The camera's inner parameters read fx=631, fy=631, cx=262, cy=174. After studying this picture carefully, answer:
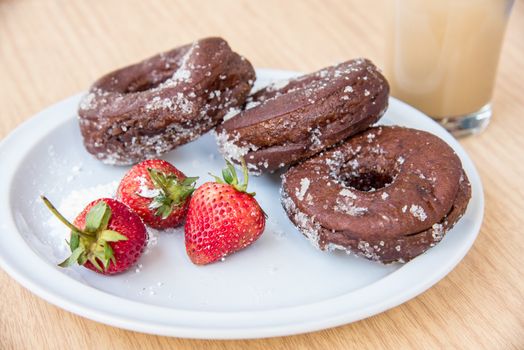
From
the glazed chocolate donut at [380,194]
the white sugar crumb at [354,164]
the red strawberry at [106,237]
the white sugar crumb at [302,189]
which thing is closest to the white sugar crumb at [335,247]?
the glazed chocolate donut at [380,194]

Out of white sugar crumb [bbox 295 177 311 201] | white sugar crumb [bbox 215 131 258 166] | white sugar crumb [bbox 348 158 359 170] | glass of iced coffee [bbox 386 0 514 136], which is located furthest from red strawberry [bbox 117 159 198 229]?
glass of iced coffee [bbox 386 0 514 136]

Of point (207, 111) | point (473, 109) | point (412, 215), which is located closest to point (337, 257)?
point (412, 215)

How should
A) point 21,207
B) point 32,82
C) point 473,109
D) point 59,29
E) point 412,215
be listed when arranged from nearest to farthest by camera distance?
point 412,215 → point 21,207 → point 473,109 → point 32,82 → point 59,29

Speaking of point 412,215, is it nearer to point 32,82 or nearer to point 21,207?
point 21,207

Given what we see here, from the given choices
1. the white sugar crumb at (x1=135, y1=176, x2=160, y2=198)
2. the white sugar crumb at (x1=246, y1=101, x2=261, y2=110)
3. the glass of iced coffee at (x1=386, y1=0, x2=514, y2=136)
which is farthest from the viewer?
the glass of iced coffee at (x1=386, y1=0, x2=514, y2=136)

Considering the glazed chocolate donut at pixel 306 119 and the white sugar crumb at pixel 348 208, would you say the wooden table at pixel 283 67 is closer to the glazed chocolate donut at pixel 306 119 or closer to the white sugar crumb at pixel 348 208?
the white sugar crumb at pixel 348 208

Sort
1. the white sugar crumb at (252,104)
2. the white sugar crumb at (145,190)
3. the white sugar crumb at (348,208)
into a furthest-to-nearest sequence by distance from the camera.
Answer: the white sugar crumb at (252,104), the white sugar crumb at (145,190), the white sugar crumb at (348,208)

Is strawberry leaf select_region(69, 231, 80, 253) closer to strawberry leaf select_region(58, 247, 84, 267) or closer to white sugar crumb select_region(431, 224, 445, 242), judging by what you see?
strawberry leaf select_region(58, 247, 84, 267)
